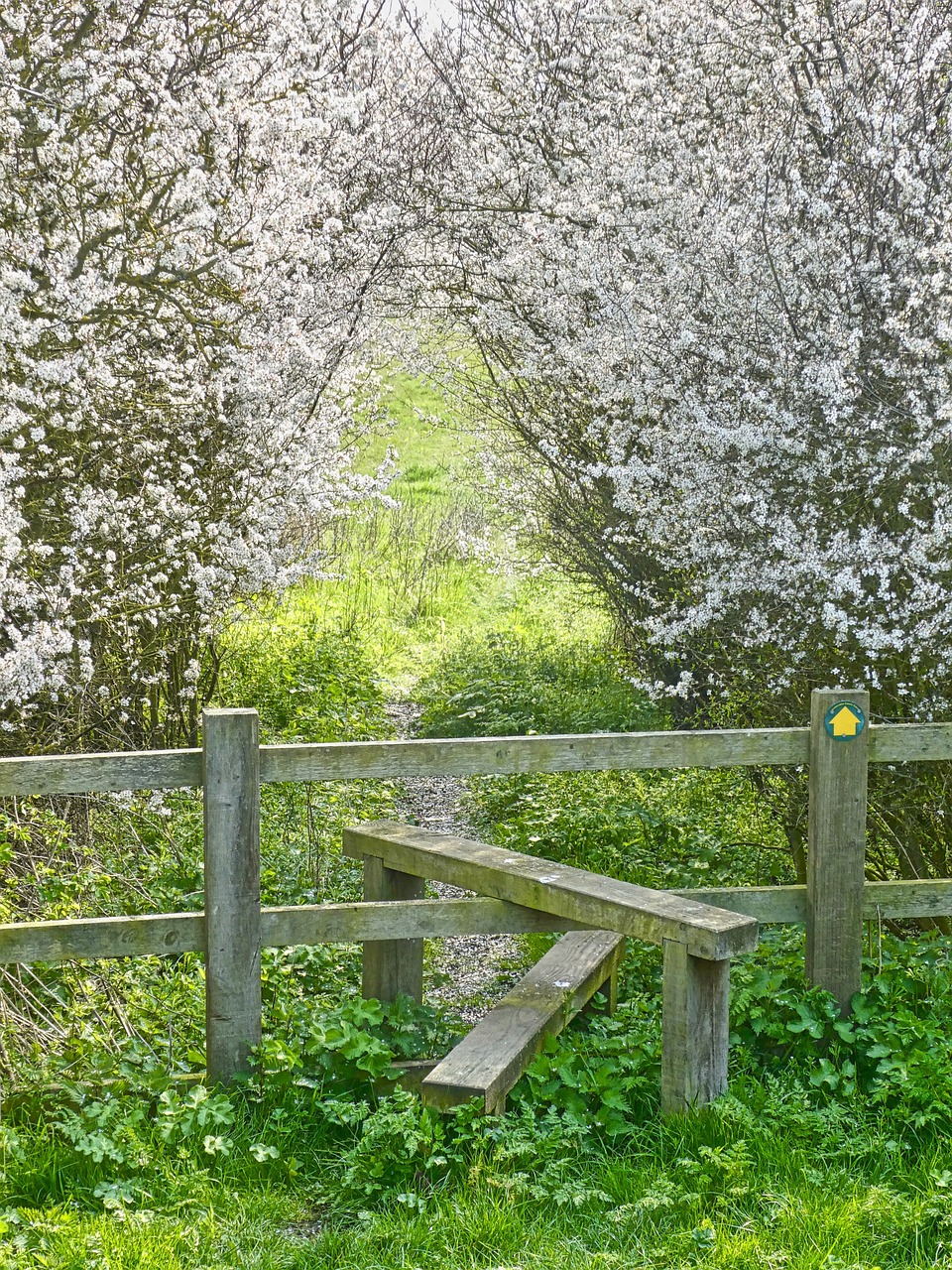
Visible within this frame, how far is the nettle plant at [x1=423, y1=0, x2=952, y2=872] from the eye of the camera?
17.3 feet

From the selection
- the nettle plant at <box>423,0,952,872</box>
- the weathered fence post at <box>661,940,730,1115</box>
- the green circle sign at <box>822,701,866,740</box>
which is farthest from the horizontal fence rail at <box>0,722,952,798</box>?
the nettle plant at <box>423,0,952,872</box>

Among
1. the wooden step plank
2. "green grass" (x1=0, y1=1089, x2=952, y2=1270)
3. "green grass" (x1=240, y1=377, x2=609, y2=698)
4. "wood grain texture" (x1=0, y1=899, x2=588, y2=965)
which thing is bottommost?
"green grass" (x1=0, y1=1089, x2=952, y2=1270)

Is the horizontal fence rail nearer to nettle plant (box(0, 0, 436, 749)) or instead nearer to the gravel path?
nettle plant (box(0, 0, 436, 749))

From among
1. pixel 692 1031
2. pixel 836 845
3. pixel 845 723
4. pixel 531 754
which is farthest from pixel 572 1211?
pixel 845 723

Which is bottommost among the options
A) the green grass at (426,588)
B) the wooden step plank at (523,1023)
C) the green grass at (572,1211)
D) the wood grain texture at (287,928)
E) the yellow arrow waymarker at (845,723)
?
the green grass at (572,1211)

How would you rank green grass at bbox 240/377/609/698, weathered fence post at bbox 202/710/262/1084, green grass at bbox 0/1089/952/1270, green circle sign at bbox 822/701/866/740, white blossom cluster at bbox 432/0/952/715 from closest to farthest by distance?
1. green grass at bbox 0/1089/952/1270
2. weathered fence post at bbox 202/710/262/1084
3. green circle sign at bbox 822/701/866/740
4. white blossom cluster at bbox 432/0/952/715
5. green grass at bbox 240/377/609/698

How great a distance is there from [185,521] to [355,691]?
14.6ft

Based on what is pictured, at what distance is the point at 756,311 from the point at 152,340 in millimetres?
3275

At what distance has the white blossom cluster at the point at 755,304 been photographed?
5.27m

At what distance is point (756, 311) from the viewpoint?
602 centimetres

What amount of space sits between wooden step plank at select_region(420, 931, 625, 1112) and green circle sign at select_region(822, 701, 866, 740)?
1298mm

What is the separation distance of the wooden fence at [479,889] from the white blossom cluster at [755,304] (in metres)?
1.14

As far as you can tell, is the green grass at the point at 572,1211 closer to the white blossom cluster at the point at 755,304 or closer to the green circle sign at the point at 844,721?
the green circle sign at the point at 844,721

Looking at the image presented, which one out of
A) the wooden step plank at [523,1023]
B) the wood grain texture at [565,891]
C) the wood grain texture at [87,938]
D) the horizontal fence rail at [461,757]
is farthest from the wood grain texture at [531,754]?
the wooden step plank at [523,1023]
